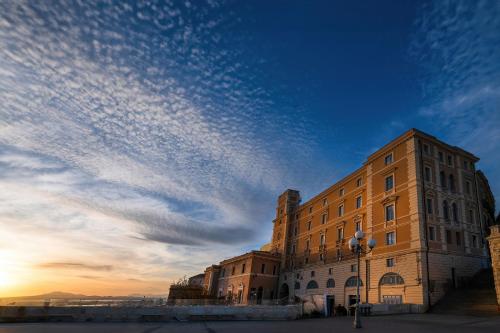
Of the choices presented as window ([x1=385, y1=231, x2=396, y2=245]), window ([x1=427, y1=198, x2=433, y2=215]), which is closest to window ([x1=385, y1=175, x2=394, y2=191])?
window ([x1=427, y1=198, x2=433, y2=215])

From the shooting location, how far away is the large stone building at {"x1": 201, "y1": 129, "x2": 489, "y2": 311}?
29422 mm

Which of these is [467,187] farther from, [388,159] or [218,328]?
[218,328]

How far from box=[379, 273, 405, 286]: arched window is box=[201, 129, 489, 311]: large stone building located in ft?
0.31

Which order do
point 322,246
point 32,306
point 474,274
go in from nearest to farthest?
point 32,306 → point 474,274 → point 322,246

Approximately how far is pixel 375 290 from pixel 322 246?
15.4 metres

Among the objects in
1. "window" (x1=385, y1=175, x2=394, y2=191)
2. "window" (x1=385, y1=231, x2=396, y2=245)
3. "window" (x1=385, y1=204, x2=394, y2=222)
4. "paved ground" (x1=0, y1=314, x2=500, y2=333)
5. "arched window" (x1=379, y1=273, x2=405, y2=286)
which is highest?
"window" (x1=385, y1=175, x2=394, y2=191)

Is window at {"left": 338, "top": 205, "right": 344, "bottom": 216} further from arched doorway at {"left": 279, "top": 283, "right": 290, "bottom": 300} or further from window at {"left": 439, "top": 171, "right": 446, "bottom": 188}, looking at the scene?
arched doorway at {"left": 279, "top": 283, "right": 290, "bottom": 300}

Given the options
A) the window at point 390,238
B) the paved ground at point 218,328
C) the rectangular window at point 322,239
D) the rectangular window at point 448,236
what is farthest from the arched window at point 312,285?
the paved ground at point 218,328

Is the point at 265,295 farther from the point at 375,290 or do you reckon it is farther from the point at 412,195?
the point at 412,195

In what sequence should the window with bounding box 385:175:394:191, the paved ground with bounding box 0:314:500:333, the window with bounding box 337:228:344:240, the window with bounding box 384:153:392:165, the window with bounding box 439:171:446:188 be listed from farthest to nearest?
the window with bounding box 337:228:344:240 < the window with bounding box 384:153:392:165 < the window with bounding box 385:175:394:191 < the window with bounding box 439:171:446:188 < the paved ground with bounding box 0:314:500:333

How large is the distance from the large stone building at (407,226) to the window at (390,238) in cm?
10

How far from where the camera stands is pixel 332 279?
41.8m

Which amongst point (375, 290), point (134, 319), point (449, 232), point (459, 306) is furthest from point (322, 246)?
point (134, 319)

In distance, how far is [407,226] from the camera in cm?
3128
